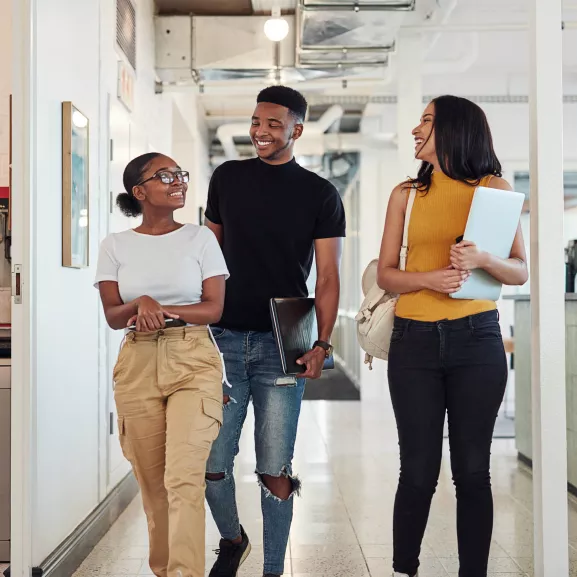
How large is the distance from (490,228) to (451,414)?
0.53m

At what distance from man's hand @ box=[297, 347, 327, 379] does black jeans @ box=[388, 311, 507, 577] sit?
1.04 feet

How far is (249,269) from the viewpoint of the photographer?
8.64 ft

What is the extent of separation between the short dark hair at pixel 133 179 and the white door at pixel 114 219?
5.19ft

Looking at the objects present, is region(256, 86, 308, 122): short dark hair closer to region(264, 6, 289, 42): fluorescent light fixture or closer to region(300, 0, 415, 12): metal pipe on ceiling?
region(300, 0, 415, 12): metal pipe on ceiling

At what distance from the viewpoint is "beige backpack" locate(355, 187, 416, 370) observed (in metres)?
2.39

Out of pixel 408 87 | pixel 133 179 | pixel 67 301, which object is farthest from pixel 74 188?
pixel 408 87

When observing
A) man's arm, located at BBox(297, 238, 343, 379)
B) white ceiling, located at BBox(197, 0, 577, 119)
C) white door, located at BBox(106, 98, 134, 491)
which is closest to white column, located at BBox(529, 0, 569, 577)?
man's arm, located at BBox(297, 238, 343, 379)

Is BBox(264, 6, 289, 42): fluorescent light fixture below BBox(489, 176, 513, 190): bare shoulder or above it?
above

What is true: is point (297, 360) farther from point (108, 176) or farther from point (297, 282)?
point (108, 176)

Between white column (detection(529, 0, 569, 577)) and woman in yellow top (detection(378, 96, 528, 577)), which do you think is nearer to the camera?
woman in yellow top (detection(378, 96, 528, 577))

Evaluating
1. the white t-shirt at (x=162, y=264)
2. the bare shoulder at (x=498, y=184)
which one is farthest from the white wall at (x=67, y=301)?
the bare shoulder at (x=498, y=184)

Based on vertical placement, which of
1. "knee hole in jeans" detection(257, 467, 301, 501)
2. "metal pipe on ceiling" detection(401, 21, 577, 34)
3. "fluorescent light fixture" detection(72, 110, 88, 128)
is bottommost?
"knee hole in jeans" detection(257, 467, 301, 501)

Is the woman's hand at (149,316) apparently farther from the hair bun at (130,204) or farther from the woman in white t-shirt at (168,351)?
the hair bun at (130,204)

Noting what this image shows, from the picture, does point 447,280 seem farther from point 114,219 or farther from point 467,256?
point 114,219
